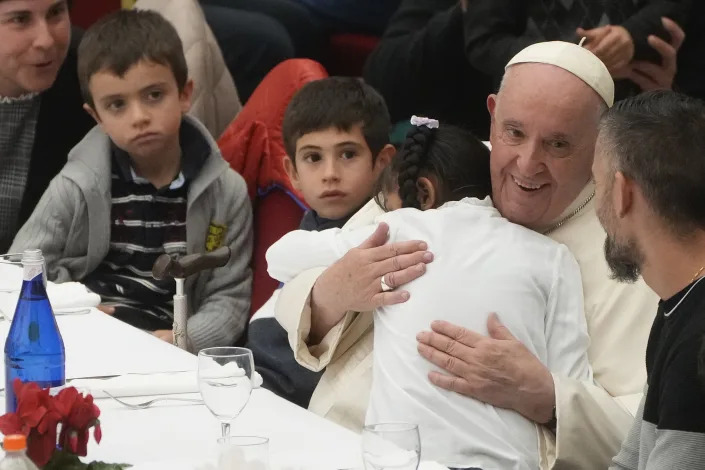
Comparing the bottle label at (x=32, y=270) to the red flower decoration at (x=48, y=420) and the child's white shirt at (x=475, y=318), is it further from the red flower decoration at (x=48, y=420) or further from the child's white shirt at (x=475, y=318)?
the child's white shirt at (x=475, y=318)

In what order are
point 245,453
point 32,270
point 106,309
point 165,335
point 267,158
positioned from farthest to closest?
point 267,158 < point 165,335 < point 106,309 < point 32,270 < point 245,453

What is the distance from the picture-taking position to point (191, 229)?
12.6ft

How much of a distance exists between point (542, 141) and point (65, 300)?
1.16 m

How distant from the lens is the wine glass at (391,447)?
5.49ft

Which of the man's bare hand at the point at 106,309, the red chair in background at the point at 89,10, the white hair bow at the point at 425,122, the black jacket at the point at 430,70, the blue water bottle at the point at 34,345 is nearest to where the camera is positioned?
the blue water bottle at the point at 34,345

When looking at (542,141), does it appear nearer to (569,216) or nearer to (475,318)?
(569,216)

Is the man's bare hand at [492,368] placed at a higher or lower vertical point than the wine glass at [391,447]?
lower

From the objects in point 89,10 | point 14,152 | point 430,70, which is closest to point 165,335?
point 14,152

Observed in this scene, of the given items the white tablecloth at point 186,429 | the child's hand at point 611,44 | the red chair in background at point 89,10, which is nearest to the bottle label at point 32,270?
the white tablecloth at point 186,429

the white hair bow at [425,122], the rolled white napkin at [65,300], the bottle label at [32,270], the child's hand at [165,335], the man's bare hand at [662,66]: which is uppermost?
the man's bare hand at [662,66]

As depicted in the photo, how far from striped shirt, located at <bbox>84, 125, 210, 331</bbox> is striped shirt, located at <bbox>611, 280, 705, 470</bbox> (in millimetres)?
2025

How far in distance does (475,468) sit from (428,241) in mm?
453

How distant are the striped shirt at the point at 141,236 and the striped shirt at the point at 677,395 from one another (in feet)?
6.64

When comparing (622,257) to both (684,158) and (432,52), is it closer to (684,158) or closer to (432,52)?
(684,158)
